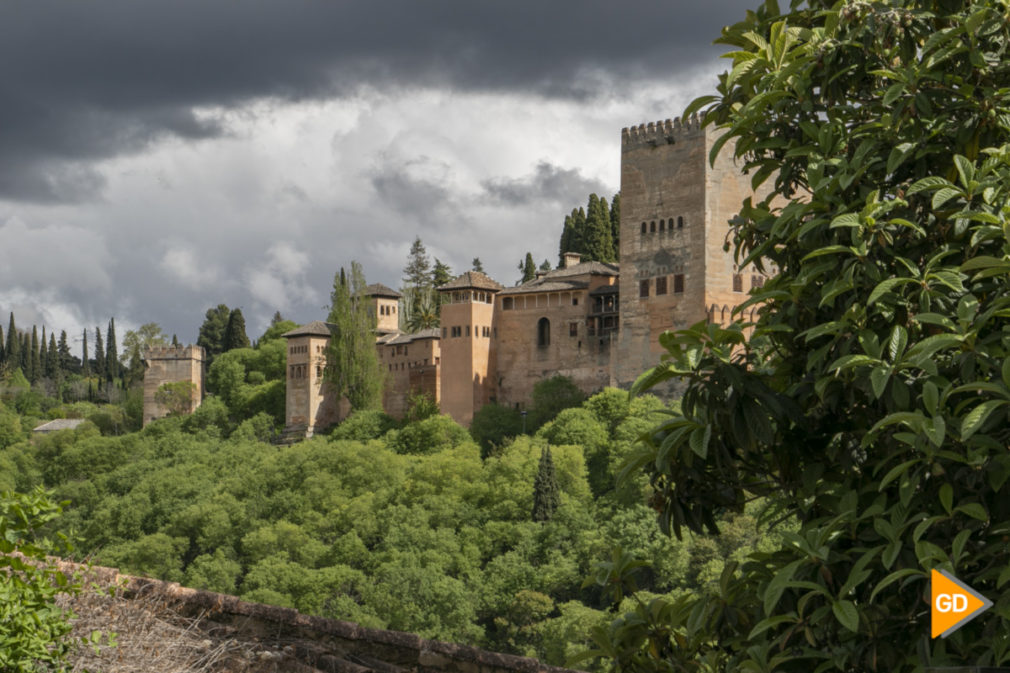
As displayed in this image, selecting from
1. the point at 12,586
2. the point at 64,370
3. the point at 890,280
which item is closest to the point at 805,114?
the point at 890,280

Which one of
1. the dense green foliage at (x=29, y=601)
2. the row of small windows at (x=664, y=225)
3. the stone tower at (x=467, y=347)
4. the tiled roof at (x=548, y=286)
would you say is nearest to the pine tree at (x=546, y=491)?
the stone tower at (x=467, y=347)

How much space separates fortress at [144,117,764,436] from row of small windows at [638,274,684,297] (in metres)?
0.05

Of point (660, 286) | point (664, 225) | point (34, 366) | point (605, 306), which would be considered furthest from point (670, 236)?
point (34, 366)

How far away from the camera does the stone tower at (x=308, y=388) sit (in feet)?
209

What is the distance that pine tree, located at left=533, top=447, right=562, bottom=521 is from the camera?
156ft

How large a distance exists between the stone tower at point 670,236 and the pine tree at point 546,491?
16.8 feet

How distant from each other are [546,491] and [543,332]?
31.9ft

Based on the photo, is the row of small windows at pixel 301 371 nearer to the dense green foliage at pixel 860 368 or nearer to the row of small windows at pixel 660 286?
the row of small windows at pixel 660 286

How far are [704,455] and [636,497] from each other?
Answer: 42249 mm

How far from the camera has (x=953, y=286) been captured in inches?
179

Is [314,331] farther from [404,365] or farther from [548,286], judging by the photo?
[548,286]

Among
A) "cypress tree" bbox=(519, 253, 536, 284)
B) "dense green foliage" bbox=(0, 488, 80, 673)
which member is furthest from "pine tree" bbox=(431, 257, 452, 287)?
"dense green foliage" bbox=(0, 488, 80, 673)

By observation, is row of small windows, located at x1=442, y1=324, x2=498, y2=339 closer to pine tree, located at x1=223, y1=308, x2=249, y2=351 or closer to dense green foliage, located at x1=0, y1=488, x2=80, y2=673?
pine tree, located at x1=223, y1=308, x2=249, y2=351

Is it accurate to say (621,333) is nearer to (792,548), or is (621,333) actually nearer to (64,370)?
(792,548)
